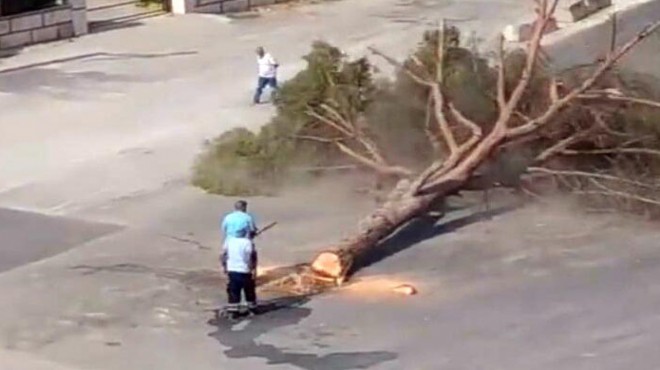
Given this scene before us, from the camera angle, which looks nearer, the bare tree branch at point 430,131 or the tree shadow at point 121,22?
the bare tree branch at point 430,131

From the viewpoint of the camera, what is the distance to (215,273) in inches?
803

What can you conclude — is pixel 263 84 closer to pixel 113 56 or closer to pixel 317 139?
pixel 113 56

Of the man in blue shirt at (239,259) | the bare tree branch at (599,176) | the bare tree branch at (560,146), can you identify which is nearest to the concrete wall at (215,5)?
the bare tree branch at (560,146)

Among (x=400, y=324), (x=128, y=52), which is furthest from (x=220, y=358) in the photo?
(x=128, y=52)

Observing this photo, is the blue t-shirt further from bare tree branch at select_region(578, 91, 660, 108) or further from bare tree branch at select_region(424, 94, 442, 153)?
bare tree branch at select_region(578, 91, 660, 108)

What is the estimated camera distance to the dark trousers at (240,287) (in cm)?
1841

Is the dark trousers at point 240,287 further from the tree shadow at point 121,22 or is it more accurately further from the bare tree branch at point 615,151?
the tree shadow at point 121,22

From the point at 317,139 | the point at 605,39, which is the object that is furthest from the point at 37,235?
→ the point at 605,39

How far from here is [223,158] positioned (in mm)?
24188

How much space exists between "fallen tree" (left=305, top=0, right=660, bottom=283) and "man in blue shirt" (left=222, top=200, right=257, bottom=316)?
2.47 metres

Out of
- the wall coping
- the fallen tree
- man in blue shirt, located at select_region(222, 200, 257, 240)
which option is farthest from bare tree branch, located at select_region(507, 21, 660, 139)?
the wall coping

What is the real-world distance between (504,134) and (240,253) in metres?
4.99

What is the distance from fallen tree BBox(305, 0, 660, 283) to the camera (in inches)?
856

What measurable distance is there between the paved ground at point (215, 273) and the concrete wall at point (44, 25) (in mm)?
3553
